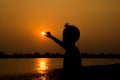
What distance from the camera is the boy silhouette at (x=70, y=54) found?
4547 millimetres

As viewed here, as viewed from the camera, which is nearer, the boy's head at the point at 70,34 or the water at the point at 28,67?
the boy's head at the point at 70,34

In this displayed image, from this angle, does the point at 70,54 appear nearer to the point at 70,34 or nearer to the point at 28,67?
A: the point at 70,34

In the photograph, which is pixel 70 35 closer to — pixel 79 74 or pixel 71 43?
pixel 71 43

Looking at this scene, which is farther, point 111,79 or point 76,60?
point 111,79

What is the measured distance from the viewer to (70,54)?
15.1ft

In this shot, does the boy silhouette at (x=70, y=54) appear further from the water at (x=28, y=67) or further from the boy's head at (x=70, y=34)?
the water at (x=28, y=67)

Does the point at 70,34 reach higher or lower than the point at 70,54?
higher

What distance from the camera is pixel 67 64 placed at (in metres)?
4.57

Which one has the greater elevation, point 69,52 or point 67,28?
point 67,28

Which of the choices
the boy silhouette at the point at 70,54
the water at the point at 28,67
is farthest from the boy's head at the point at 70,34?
the water at the point at 28,67

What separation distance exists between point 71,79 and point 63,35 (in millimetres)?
674

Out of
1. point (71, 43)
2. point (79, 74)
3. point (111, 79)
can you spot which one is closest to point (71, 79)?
point (79, 74)

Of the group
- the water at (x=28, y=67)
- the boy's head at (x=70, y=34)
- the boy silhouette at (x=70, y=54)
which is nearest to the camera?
the boy silhouette at (x=70, y=54)

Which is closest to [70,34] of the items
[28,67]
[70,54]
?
[70,54]
